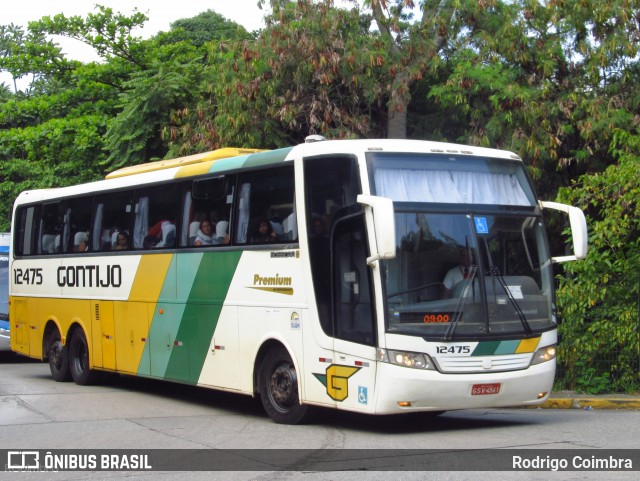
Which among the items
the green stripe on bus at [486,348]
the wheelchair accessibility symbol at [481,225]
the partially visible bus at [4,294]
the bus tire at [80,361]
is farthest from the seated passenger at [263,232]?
the partially visible bus at [4,294]

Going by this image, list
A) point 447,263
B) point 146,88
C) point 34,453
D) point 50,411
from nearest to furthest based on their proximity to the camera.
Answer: point 34,453, point 447,263, point 50,411, point 146,88

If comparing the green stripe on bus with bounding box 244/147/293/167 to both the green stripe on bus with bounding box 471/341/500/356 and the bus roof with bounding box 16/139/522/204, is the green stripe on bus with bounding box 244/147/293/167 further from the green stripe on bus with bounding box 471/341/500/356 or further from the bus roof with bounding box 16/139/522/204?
the green stripe on bus with bounding box 471/341/500/356

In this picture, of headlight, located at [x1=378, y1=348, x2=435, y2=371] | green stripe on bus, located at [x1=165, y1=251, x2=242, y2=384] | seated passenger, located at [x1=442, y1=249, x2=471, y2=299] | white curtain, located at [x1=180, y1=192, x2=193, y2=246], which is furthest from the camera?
white curtain, located at [x1=180, y1=192, x2=193, y2=246]

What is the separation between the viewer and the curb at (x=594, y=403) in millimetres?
13883

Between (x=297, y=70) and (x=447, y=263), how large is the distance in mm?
10189

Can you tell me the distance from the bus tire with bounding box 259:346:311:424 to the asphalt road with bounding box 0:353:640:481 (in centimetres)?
20

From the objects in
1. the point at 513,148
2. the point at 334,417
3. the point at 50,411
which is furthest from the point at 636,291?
the point at 50,411

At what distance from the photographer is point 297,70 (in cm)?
1983

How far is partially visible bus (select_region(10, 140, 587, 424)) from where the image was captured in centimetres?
1033

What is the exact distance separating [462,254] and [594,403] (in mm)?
4642

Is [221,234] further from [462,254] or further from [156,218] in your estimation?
[462,254]

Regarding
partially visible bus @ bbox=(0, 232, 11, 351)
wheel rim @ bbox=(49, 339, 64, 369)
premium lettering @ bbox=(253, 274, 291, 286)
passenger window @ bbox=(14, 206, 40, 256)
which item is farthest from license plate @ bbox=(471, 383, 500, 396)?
partially visible bus @ bbox=(0, 232, 11, 351)

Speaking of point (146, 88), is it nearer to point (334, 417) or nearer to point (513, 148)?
point (513, 148)

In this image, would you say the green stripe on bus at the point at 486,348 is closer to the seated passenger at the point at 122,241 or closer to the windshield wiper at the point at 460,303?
the windshield wiper at the point at 460,303
